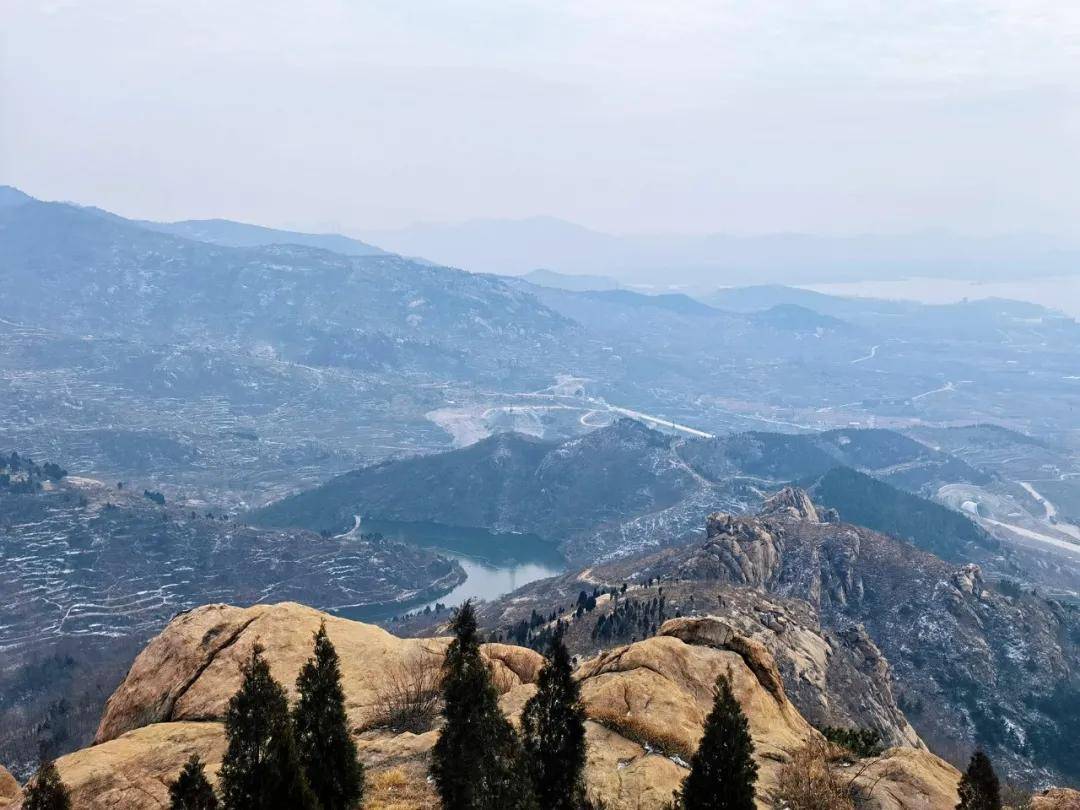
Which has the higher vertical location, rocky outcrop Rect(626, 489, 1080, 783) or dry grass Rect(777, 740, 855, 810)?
dry grass Rect(777, 740, 855, 810)

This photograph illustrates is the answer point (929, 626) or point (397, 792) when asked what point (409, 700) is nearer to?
point (397, 792)

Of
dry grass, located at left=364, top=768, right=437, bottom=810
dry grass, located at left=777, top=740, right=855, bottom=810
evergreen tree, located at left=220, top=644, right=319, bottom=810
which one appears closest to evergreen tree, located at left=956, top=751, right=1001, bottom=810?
dry grass, located at left=777, top=740, right=855, bottom=810

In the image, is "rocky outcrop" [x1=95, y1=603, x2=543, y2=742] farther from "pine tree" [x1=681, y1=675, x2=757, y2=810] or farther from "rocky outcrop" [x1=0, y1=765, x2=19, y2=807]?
"pine tree" [x1=681, y1=675, x2=757, y2=810]

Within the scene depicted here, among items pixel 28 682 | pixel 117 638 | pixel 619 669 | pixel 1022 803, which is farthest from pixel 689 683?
pixel 117 638

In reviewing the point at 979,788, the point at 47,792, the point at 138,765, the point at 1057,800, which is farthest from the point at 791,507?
the point at 47,792

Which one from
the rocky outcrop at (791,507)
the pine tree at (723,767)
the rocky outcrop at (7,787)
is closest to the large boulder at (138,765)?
the rocky outcrop at (7,787)

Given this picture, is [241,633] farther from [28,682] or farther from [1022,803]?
[28,682]
